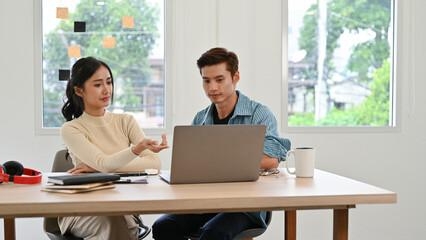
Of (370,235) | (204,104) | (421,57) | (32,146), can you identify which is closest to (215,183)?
(204,104)

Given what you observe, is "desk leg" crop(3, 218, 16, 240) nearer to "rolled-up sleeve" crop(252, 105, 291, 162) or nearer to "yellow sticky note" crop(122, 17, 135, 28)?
"rolled-up sleeve" crop(252, 105, 291, 162)

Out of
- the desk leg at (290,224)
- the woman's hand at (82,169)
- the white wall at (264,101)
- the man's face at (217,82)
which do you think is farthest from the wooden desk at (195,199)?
the white wall at (264,101)

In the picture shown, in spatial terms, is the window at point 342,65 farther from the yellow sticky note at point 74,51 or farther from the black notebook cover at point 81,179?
the black notebook cover at point 81,179

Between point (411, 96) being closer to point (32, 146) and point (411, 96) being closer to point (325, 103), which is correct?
point (325, 103)

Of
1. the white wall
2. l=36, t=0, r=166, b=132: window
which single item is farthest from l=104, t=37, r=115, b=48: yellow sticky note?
the white wall

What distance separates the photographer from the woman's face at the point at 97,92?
225 centimetres

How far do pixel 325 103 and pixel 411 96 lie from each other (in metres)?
0.61

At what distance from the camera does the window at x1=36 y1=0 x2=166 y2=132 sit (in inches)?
131

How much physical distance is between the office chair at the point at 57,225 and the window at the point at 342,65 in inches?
66.3

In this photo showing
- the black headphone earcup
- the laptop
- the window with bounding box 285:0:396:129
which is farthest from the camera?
the window with bounding box 285:0:396:129

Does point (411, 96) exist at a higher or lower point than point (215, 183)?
higher

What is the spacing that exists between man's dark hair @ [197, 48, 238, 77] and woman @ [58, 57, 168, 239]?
44 cm

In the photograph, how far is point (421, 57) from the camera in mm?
3600

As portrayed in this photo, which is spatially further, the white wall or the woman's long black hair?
the white wall
